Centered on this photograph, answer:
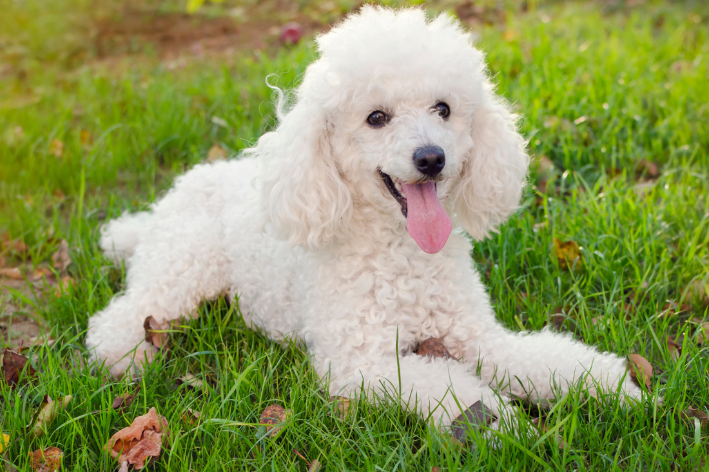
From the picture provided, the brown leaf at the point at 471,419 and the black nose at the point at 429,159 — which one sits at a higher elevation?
the black nose at the point at 429,159

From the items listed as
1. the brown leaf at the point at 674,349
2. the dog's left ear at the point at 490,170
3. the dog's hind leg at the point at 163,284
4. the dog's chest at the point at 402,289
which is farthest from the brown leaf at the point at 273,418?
the brown leaf at the point at 674,349

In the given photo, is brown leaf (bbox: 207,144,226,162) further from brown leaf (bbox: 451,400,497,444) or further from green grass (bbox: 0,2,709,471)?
brown leaf (bbox: 451,400,497,444)

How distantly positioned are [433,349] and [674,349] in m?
0.99

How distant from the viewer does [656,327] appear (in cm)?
255

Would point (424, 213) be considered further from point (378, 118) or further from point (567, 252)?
point (567, 252)

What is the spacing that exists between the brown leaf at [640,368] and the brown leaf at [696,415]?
0.19m

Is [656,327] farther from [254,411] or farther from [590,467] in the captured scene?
[254,411]

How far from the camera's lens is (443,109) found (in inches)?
90.0

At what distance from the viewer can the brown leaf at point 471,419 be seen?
1.90 metres

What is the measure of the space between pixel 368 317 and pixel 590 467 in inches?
36.0

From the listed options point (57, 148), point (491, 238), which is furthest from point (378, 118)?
point (57, 148)

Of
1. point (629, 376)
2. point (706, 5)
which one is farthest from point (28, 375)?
point (706, 5)

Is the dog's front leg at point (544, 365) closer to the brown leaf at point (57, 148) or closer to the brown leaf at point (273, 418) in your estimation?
the brown leaf at point (273, 418)

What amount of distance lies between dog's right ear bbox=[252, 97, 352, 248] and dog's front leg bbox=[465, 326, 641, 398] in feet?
2.56
